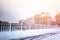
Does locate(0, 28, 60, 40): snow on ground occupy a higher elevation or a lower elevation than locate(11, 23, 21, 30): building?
lower

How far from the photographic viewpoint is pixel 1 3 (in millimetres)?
1383

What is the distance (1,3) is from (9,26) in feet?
0.99

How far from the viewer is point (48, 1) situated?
143cm

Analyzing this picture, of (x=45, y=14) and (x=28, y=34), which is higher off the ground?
(x=45, y=14)

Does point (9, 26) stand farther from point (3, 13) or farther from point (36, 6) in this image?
point (36, 6)

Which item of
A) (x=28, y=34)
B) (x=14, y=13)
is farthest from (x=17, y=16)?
(x=28, y=34)

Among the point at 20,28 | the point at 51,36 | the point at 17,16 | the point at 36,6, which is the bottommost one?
the point at 51,36

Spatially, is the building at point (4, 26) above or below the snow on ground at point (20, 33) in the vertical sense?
above

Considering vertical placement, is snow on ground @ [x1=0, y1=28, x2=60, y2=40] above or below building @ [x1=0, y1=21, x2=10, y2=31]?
below

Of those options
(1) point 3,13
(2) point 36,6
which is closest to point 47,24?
(2) point 36,6

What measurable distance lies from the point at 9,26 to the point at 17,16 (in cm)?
16

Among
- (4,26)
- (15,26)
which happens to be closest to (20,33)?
(15,26)

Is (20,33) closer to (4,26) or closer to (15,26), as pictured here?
(15,26)

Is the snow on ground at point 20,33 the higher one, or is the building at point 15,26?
the building at point 15,26
